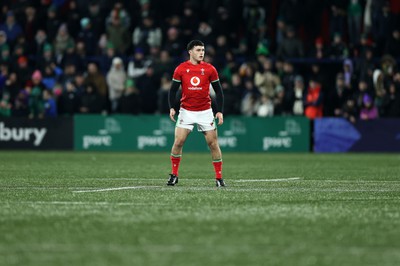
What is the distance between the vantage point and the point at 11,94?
33219mm

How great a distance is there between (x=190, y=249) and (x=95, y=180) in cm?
918

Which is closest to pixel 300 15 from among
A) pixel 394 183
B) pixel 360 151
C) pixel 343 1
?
pixel 343 1

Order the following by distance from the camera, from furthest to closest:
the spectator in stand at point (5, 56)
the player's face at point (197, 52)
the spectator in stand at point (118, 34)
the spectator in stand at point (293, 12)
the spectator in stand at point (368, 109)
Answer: the spectator in stand at point (5, 56)
the spectator in stand at point (118, 34)
the spectator in stand at point (293, 12)
the spectator in stand at point (368, 109)
the player's face at point (197, 52)

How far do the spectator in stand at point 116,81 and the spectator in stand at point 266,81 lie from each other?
13.7ft

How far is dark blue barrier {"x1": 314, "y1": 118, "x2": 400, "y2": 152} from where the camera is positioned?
30.6 meters

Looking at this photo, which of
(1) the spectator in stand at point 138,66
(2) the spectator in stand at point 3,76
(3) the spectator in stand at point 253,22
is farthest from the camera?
(2) the spectator in stand at point 3,76

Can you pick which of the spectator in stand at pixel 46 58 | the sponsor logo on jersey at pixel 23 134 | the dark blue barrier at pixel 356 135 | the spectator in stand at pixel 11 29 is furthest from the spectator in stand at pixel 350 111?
the spectator in stand at pixel 11 29

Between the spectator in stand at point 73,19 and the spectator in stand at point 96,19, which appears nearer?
the spectator in stand at point 96,19

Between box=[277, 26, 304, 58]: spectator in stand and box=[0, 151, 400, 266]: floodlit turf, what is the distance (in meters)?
13.1

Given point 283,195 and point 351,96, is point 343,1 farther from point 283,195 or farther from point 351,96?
point 283,195

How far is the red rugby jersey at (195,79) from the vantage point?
52.3ft

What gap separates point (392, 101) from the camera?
101 ft

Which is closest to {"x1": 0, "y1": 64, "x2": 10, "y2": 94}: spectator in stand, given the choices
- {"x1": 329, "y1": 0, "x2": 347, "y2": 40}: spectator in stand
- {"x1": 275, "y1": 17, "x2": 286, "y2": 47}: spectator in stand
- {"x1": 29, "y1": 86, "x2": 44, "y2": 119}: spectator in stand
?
{"x1": 29, "y1": 86, "x2": 44, "y2": 119}: spectator in stand

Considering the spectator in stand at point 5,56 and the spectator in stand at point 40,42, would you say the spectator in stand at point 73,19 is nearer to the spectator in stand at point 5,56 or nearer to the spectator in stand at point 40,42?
the spectator in stand at point 40,42
